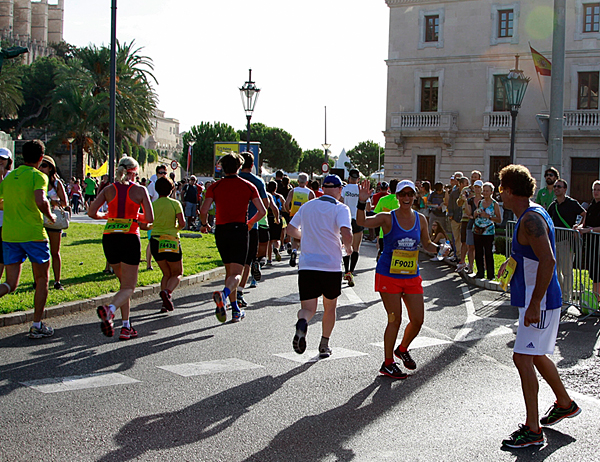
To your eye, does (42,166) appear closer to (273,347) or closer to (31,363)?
(31,363)

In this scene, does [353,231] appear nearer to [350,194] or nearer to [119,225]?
[350,194]

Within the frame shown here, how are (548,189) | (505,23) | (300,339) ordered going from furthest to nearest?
1. (505,23)
2. (548,189)
3. (300,339)

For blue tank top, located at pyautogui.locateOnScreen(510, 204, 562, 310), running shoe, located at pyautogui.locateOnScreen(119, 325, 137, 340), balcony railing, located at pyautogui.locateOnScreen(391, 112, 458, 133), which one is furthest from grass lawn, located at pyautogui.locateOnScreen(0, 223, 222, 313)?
balcony railing, located at pyautogui.locateOnScreen(391, 112, 458, 133)

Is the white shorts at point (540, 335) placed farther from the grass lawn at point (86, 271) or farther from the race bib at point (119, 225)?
the grass lawn at point (86, 271)

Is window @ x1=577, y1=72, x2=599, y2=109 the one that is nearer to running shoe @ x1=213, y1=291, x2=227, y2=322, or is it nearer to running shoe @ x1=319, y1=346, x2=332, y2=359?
running shoe @ x1=213, y1=291, x2=227, y2=322

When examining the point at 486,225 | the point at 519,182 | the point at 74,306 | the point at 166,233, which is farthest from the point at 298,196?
the point at 519,182

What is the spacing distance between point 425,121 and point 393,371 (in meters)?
32.3

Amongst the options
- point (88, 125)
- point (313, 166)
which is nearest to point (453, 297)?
point (88, 125)

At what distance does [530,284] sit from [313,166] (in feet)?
378

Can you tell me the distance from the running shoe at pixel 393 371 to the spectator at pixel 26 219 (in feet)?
12.1

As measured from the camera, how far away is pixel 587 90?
33938mm

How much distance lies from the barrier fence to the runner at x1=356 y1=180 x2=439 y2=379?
3.95 metres

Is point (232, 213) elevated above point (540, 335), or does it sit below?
above

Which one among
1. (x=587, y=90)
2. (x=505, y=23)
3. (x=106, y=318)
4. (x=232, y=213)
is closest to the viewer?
(x=106, y=318)
